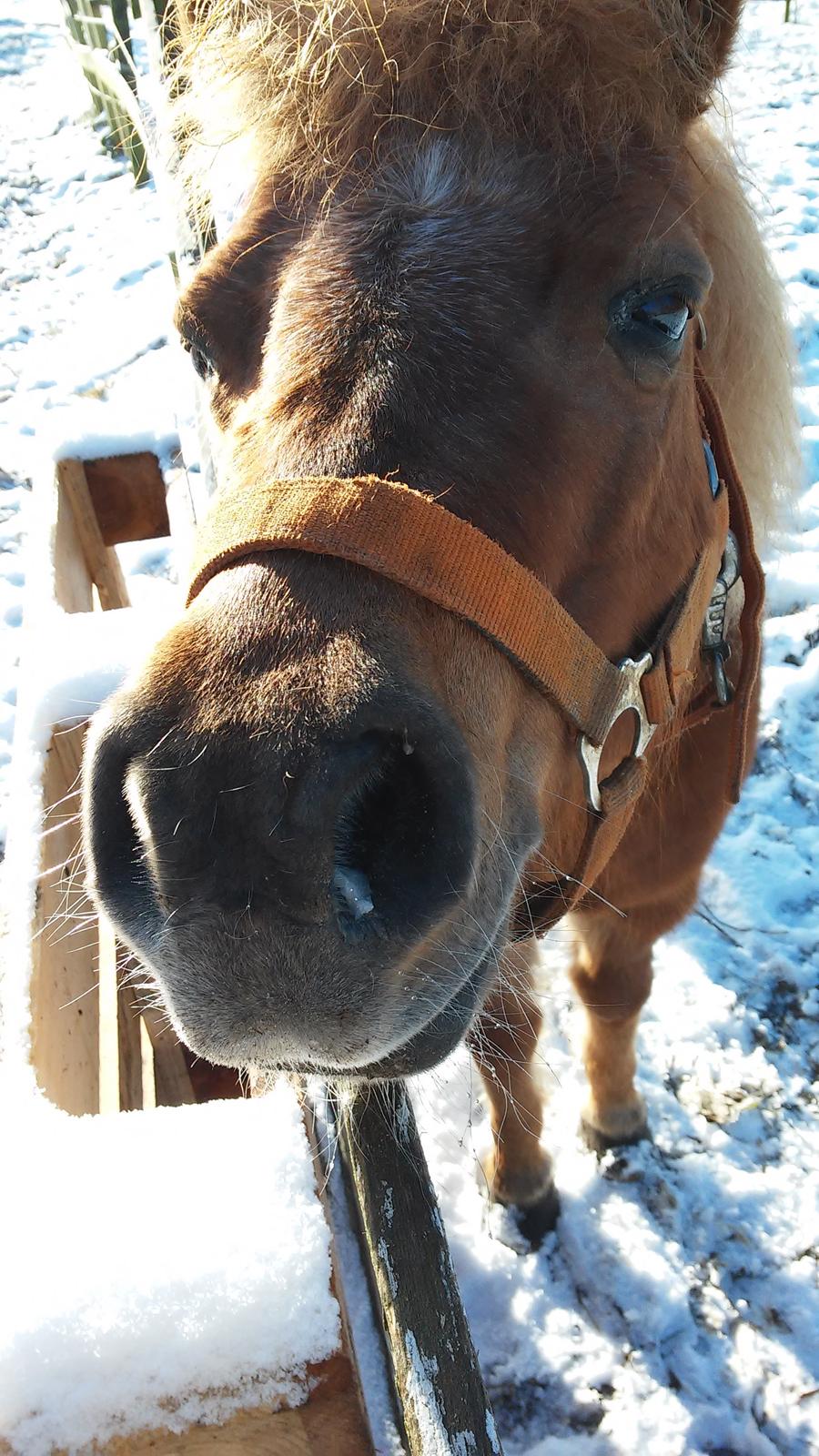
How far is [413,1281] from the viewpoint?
1195 millimetres

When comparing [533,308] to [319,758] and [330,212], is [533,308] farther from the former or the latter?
[319,758]

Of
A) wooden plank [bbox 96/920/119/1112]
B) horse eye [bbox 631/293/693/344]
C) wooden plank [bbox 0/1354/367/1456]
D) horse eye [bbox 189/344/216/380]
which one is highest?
horse eye [bbox 631/293/693/344]

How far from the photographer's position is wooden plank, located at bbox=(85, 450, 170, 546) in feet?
9.88

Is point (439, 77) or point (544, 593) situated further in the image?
point (439, 77)

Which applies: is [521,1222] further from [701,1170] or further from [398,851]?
[398,851]

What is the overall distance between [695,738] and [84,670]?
1.37 meters

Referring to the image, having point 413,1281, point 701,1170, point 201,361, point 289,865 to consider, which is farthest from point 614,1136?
point 201,361

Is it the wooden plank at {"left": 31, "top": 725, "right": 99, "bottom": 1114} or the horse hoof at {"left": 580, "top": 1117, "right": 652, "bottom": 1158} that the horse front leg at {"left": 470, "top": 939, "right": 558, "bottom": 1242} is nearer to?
the horse hoof at {"left": 580, "top": 1117, "right": 652, "bottom": 1158}

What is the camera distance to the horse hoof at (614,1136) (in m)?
2.57

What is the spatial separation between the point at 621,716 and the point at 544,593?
0.38 metres

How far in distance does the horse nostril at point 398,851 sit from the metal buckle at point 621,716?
473 mm

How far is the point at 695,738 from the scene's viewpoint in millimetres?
2029

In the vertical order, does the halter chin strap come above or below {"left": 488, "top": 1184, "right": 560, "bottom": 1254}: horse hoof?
above

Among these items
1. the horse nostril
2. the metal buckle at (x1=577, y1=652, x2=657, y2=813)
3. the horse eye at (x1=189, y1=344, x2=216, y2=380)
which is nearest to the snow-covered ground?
the metal buckle at (x1=577, y1=652, x2=657, y2=813)
